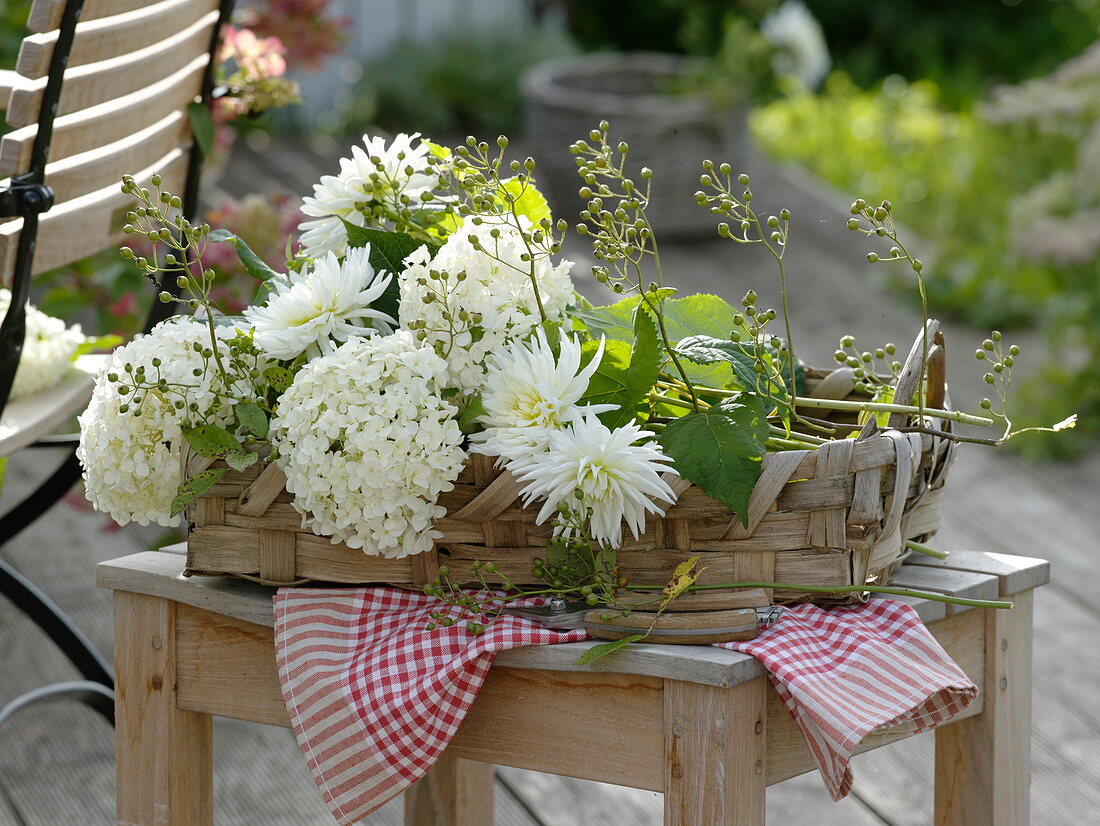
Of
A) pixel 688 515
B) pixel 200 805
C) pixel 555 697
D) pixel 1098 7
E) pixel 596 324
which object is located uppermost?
pixel 1098 7

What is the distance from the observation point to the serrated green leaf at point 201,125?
1578 millimetres

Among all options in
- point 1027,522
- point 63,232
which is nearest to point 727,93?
point 1027,522

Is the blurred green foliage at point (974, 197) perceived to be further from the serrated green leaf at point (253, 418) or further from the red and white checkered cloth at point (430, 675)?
the serrated green leaf at point (253, 418)

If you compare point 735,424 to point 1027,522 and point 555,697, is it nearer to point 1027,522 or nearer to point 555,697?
point 555,697

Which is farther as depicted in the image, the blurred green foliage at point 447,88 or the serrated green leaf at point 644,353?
the blurred green foliage at point 447,88

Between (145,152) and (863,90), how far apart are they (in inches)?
203

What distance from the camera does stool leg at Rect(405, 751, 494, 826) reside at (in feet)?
4.48

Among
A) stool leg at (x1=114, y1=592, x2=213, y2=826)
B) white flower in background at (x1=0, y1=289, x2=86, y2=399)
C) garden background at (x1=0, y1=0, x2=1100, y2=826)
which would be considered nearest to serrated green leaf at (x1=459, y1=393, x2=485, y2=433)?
stool leg at (x1=114, y1=592, x2=213, y2=826)

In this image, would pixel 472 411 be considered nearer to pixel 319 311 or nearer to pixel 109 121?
pixel 319 311

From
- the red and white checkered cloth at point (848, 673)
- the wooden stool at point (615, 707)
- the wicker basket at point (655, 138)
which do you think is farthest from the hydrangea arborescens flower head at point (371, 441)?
the wicker basket at point (655, 138)

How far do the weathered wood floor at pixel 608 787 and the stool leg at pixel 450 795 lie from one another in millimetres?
273

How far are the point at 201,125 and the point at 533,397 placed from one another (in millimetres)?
896

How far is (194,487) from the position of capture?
92cm

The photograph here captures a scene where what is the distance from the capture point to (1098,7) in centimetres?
620
